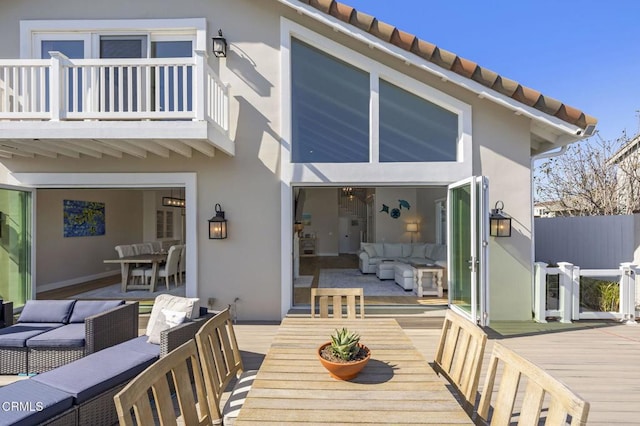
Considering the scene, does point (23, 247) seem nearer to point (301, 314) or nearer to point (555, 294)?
point (301, 314)

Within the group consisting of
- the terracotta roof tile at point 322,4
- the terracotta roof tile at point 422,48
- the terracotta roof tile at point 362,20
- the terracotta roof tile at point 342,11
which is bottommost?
the terracotta roof tile at point 422,48

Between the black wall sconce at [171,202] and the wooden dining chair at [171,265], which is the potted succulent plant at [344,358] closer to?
the wooden dining chair at [171,265]

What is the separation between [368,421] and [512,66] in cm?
1364

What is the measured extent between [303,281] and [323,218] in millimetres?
6982

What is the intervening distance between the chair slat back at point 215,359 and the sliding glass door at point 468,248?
3299 mm

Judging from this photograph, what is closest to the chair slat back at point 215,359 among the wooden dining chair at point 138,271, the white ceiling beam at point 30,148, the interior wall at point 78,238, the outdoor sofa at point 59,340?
the outdoor sofa at point 59,340

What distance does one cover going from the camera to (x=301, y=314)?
5.01 m

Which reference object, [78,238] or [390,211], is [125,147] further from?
[390,211]

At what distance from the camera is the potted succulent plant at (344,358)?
1.88 metres

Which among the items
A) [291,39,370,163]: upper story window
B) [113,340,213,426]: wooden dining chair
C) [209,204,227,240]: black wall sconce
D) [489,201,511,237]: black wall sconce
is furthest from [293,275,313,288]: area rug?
[113,340,213,426]: wooden dining chair

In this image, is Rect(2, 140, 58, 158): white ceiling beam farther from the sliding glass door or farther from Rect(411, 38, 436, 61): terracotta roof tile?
the sliding glass door

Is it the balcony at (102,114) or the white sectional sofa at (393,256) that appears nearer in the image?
the balcony at (102,114)

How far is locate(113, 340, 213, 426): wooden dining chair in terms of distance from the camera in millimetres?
1321

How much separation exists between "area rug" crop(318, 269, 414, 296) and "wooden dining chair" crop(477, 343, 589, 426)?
508 centimetres
